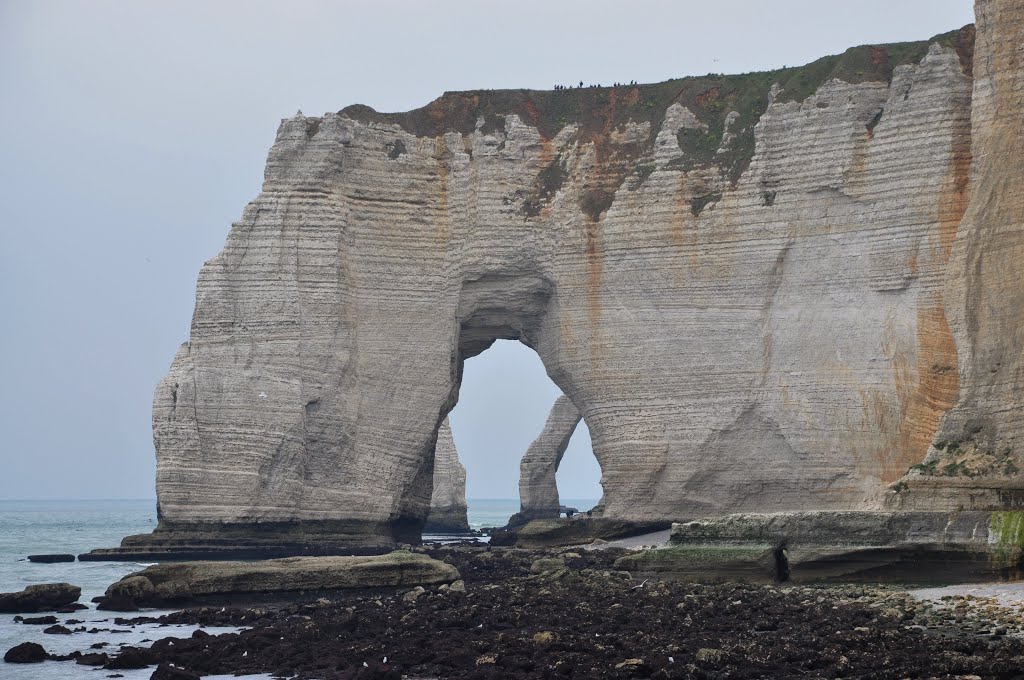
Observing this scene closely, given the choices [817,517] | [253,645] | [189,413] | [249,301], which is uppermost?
[249,301]

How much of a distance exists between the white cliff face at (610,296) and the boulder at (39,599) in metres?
10.5

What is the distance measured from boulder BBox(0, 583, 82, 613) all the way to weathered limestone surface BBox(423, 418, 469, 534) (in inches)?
1260

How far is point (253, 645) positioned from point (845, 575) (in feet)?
27.8

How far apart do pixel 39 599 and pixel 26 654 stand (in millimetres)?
5523

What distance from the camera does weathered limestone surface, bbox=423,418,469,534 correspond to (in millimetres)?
55562

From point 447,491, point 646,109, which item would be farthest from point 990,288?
point 447,491

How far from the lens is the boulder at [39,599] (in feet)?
74.4

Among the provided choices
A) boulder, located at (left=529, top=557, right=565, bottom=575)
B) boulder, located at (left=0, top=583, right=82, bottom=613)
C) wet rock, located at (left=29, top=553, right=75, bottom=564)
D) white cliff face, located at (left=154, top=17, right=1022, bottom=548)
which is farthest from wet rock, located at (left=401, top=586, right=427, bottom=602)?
wet rock, located at (left=29, top=553, right=75, bottom=564)

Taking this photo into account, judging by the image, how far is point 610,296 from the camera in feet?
112

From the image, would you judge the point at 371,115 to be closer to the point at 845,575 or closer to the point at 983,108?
the point at 983,108

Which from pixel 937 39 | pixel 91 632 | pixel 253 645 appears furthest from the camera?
pixel 937 39

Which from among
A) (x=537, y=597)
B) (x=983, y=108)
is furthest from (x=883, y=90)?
(x=537, y=597)

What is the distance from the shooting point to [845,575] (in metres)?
20.3

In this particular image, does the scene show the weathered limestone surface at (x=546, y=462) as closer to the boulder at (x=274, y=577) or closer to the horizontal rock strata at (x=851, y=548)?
the boulder at (x=274, y=577)
